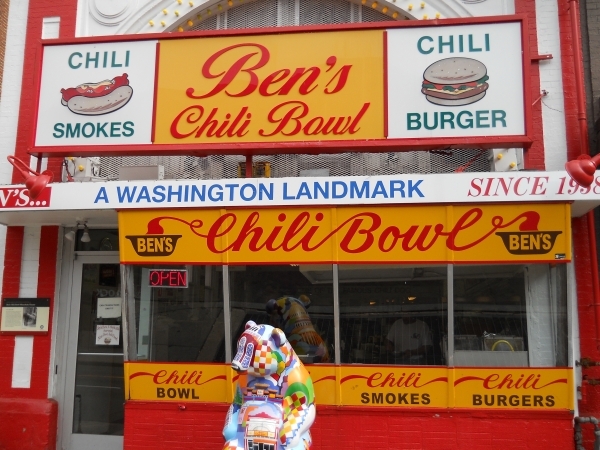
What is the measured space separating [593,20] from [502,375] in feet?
15.5

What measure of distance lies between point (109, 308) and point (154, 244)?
5.88ft

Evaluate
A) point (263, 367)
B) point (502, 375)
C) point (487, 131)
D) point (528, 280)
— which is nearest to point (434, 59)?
point (487, 131)

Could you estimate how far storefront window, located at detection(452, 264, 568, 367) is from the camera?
714 centimetres

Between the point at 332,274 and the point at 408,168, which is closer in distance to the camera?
the point at 332,274

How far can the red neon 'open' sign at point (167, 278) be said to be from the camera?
7.61m

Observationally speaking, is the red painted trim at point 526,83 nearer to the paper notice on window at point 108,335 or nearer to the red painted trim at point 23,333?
the paper notice on window at point 108,335

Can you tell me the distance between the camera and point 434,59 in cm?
755

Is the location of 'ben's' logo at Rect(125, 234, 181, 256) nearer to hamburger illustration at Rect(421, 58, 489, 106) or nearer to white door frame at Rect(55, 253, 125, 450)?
white door frame at Rect(55, 253, 125, 450)

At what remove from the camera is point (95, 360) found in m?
8.84

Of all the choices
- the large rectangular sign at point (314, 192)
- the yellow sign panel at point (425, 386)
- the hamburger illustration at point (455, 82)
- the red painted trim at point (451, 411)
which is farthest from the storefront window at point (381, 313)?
the hamburger illustration at point (455, 82)

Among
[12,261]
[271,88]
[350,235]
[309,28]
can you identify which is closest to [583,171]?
[350,235]

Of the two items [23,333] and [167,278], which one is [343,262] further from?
[23,333]

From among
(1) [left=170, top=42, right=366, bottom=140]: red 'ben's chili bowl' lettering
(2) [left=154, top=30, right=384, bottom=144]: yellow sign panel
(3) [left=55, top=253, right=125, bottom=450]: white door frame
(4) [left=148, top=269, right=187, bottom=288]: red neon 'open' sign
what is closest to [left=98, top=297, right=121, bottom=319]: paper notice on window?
(3) [left=55, top=253, right=125, bottom=450]: white door frame

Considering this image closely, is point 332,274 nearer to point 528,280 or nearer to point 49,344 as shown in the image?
point 528,280
